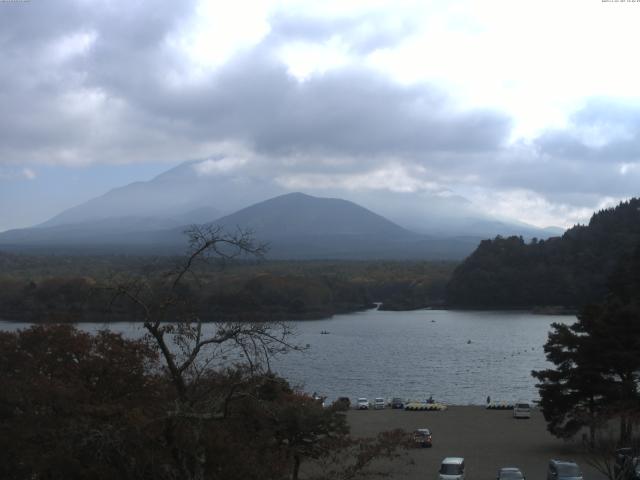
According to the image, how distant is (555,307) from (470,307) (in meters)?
8.98

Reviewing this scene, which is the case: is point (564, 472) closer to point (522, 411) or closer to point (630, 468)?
point (630, 468)

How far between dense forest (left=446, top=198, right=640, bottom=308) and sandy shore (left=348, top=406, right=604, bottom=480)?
155 feet

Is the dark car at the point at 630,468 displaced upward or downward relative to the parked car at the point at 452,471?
upward

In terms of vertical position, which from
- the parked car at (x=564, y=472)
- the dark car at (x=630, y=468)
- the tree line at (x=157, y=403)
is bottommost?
the parked car at (x=564, y=472)

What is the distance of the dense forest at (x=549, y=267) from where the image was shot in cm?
6825

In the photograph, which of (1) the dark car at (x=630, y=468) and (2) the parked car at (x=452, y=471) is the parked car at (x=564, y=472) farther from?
(2) the parked car at (x=452, y=471)

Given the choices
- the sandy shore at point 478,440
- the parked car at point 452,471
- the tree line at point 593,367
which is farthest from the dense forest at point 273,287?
the parked car at point 452,471

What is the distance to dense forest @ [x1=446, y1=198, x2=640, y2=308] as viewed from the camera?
68.2 metres

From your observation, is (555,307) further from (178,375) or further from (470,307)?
(178,375)

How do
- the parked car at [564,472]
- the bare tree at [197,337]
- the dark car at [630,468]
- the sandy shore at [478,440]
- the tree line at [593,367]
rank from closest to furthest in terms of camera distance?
the bare tree at [197,337] → the dark car at [630,468] → the parked car at [564,472] → the sandy shore at [478,440] → the tree line at [593,367]

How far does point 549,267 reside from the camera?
71.5 meters

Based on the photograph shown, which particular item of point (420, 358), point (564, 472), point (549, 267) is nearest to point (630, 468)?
point (564, 472)

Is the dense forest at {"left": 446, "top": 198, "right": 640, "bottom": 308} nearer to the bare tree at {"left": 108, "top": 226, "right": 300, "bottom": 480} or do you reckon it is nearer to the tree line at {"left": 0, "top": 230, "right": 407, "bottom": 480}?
the tree line at {"left": 0, "top": 230, "right": 407, "bottom": 480}

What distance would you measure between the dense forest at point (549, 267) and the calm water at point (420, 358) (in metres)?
5.92
